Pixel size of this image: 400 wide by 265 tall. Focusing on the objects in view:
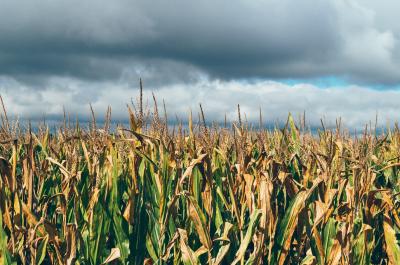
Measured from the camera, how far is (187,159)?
194 inches

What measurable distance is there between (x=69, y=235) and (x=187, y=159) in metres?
→ 1.76

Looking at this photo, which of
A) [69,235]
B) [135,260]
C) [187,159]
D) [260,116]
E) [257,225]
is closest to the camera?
[69,235]

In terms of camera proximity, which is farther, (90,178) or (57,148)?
(57,148)

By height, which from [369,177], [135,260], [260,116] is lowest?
[135,260]

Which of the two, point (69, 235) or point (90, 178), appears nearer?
point (69, 235)

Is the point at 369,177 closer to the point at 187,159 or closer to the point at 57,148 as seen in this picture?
the point at 187,159

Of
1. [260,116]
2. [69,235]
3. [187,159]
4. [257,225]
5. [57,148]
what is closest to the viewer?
[69,235]

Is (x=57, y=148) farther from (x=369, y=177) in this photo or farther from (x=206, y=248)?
(x=369, y=177)

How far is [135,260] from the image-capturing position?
397cm

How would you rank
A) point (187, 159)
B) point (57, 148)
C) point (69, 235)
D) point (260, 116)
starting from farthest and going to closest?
point (57, 148) → point (187, 159) → point (260, 116) → point (69, 235)

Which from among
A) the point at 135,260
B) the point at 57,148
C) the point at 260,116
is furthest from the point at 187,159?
the point at 57,148

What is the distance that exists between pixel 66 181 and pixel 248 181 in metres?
1.52

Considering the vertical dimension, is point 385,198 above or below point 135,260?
above

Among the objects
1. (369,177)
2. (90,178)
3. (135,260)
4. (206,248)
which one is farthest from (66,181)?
(369,177)
